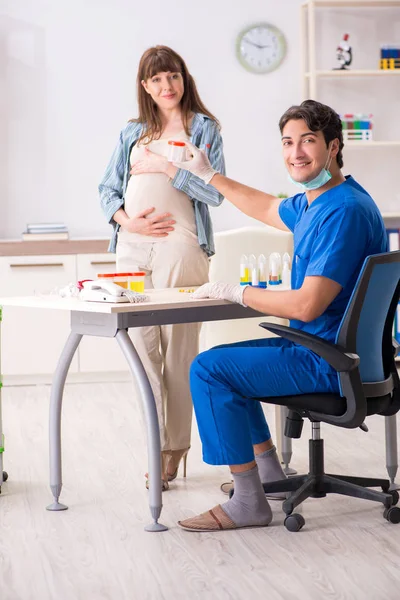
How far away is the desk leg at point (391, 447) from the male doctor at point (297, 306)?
58cm

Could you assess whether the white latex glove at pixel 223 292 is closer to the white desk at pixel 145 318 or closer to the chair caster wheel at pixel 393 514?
the white desk at pixel 145 318

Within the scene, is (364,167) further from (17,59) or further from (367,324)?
(367,324)

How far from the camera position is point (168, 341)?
3.22 m

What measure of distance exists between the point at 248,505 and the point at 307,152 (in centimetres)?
104

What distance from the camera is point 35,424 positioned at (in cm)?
427

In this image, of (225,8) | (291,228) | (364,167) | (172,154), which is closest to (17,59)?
(225,8)

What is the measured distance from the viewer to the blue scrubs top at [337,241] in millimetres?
2527

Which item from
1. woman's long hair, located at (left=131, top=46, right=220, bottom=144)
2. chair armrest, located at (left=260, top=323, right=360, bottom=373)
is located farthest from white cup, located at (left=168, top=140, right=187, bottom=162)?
chair armrest, located at (left=260, top=323, right=360, bottom=373)

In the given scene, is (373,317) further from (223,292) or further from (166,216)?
(166,216)

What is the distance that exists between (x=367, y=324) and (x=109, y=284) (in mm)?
747

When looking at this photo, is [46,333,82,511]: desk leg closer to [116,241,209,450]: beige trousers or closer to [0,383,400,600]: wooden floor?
[0,383,400,600]: wooden floor

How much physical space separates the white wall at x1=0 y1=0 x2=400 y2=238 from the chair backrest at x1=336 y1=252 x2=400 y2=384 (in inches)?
122

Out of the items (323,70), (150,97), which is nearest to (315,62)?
(323,70)

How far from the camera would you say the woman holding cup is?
3.18 m
